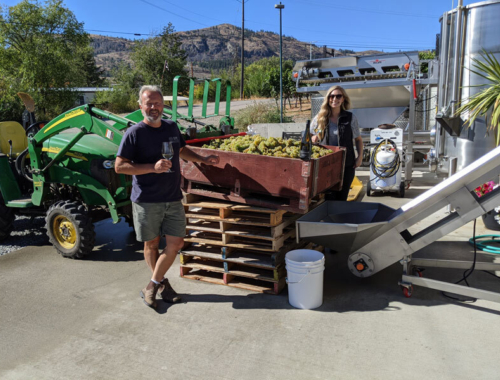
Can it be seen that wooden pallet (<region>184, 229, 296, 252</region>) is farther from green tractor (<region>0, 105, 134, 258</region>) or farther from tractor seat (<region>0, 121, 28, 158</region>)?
tractor seat (<region>0, 121, 28, 158</region>)

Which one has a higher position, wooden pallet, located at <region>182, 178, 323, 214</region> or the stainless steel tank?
the stainless steel tank

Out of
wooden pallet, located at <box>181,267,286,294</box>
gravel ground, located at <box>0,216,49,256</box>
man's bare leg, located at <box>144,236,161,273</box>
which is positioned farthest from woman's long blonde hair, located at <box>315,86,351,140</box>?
gravel ground, located at <box>0,216,49,256</box>

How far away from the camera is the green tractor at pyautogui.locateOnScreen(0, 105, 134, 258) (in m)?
5.30

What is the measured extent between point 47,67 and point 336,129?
20489 millimetres

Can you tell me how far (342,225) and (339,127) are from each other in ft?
4.78

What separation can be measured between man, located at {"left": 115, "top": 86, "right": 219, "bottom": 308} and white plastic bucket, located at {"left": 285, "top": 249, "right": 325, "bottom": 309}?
1126 millimetres

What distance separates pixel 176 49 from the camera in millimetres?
41312

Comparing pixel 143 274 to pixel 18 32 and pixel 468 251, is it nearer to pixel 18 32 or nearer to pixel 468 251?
pixel 468 251

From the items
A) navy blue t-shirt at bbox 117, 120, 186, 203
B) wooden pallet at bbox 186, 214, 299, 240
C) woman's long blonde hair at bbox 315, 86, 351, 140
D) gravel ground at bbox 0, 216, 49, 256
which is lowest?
gravel ground at bbox 0, 216, 49, 256

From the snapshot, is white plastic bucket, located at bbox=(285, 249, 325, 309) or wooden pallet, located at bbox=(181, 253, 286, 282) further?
wooden pallet, located at bbox=(181, 253, 286, 282)

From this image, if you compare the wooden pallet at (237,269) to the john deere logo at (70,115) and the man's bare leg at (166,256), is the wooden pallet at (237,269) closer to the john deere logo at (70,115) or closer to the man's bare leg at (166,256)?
the man's bare leg at (166,256)

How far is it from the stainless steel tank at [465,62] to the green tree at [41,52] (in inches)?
789

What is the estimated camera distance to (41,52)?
2091 cm

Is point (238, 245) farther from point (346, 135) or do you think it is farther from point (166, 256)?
point (346, 135)
